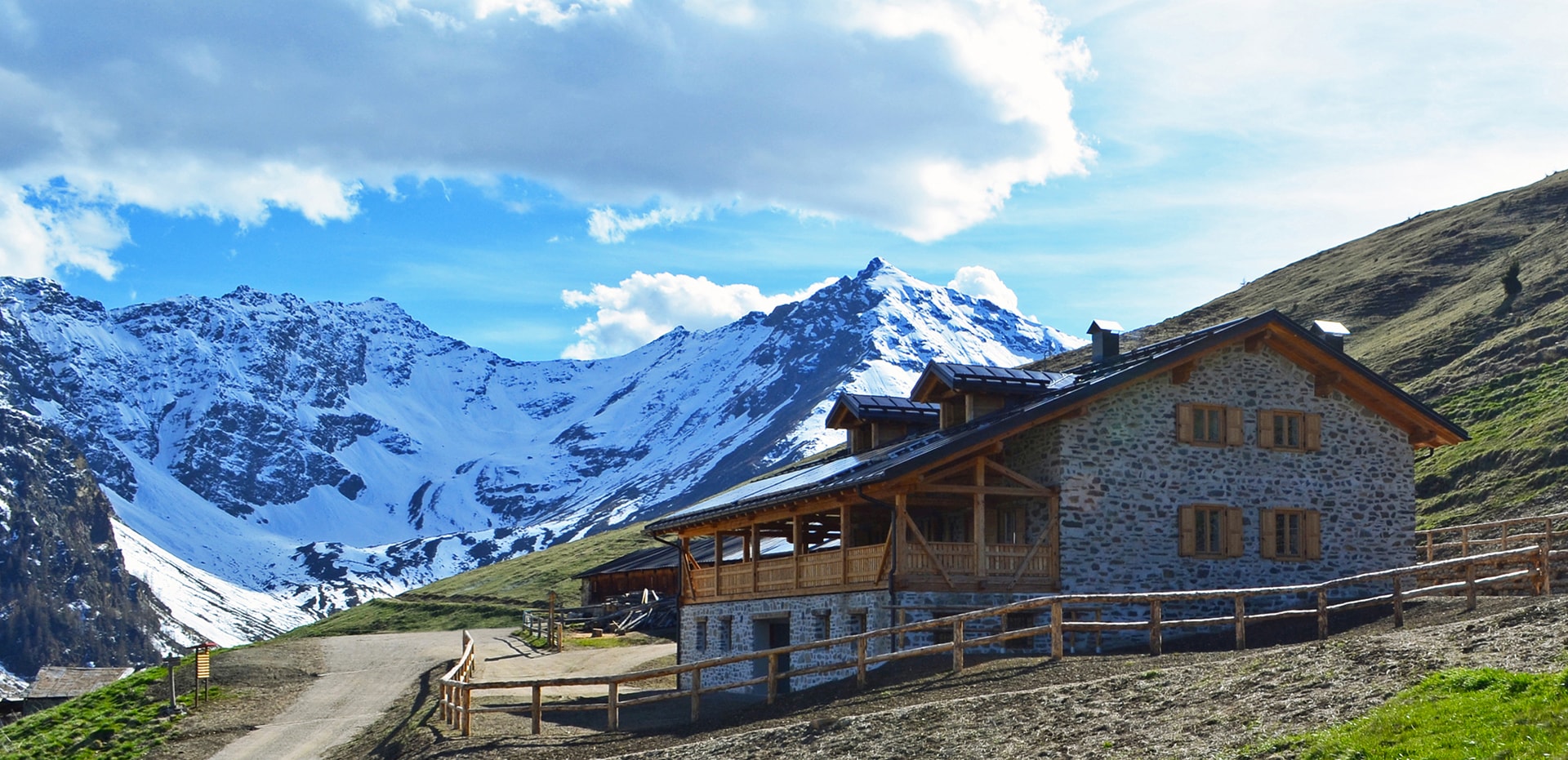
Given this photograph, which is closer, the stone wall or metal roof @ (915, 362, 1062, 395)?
the stone wall

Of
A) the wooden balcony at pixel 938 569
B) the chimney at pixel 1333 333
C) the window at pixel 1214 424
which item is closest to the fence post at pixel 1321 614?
the wooden balcony at pixel 938 569

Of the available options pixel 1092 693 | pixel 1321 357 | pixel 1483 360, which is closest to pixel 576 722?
pixel 1092 693

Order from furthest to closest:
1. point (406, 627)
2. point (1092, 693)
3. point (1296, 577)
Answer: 1. point (406, 627)
2. point (1296, 577)
3. point (1092, 693)

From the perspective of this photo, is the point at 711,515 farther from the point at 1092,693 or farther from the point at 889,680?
the point at 1092,693

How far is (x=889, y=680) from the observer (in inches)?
1051

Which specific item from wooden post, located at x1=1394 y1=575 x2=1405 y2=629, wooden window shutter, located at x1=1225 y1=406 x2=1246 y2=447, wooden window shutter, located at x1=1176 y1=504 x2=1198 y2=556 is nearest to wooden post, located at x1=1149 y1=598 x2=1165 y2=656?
wooden post, located at x1=1394 y1=575 x2=1405 y2=629

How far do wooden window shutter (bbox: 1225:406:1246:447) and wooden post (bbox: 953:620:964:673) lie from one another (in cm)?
1105

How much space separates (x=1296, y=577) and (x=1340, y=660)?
15066 millimetres

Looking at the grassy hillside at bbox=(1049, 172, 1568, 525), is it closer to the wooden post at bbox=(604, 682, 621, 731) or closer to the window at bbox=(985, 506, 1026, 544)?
the window at bbox=(985, 506, 1026, 544)

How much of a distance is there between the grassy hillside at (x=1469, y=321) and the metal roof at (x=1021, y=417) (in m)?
11.8

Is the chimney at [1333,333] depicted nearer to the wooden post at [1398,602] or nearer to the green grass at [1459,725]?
the wooden post at [1398,602]

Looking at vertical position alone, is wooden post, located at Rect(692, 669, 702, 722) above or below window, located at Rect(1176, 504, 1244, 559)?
below

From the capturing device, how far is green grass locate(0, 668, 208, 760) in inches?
1495

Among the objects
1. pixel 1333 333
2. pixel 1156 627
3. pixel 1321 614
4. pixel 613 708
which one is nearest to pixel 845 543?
pixel 613 708
